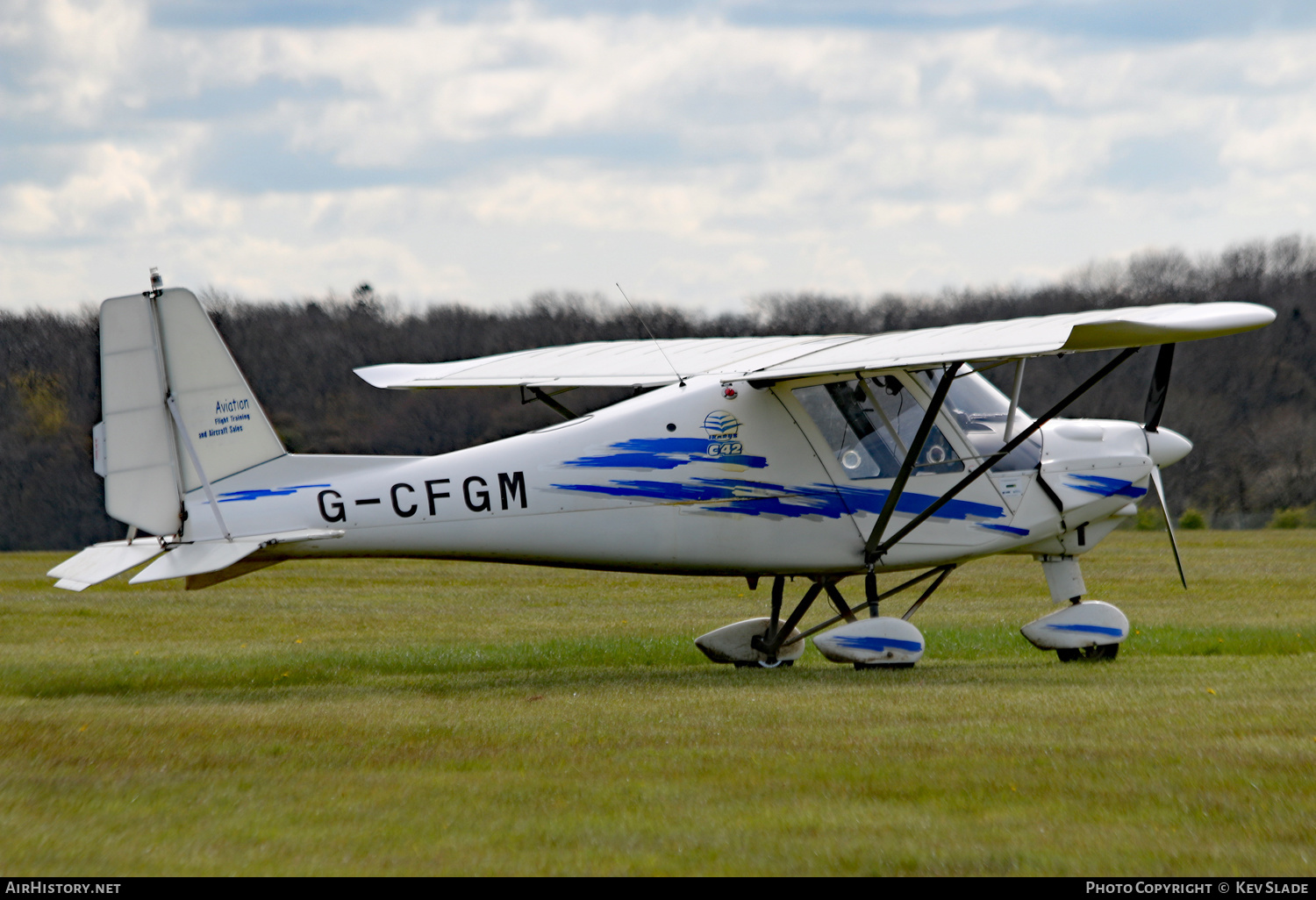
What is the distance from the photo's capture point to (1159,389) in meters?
12.7

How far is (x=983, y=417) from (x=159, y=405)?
697 cm

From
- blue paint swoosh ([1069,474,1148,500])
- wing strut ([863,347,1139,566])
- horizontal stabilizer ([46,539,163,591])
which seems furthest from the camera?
blue paint swoosh ([1069,474,1148,500])

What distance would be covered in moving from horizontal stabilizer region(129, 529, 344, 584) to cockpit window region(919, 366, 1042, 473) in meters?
5.45

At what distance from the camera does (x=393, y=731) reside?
29.2ft

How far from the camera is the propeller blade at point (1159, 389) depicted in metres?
12.3

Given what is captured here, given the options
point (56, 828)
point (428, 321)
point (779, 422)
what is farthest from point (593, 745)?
point (428, 321)

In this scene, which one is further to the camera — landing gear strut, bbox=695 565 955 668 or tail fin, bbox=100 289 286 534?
landing gear strut, bbox=695 565 955 668

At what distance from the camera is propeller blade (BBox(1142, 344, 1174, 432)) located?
12283 mm

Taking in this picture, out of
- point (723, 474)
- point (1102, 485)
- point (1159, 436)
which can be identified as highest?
point (723, 474)

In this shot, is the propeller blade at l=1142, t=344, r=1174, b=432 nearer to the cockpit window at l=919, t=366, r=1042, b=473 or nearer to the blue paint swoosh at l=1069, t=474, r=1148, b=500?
the blue paint swoosh at l=1069, t=474, r=1148, b=500

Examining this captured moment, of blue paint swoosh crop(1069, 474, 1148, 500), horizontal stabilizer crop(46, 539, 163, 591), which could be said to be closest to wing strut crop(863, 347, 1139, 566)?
blue paint swoosh crop(1069, 474, 1148, 500)

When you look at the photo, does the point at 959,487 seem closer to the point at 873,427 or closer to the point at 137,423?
the point at 873,427

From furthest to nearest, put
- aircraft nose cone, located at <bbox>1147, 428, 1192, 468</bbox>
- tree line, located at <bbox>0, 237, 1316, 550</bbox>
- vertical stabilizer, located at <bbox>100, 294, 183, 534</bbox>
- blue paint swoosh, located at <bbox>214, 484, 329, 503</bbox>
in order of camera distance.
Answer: tree line, located at <bbox>0, 237, 1316, 550</bbox>, aircraft nose cone, located at <bbox>1147, 428, 1192, 468</bbox>, blue paint swoosh, located at <bbox>214, 484, 329, 503</bbox>, vertical stabilizer, located at <bbox>100, 294, 183, 534</bbox>

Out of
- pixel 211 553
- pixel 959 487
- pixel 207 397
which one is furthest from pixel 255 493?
pixel 959 487
